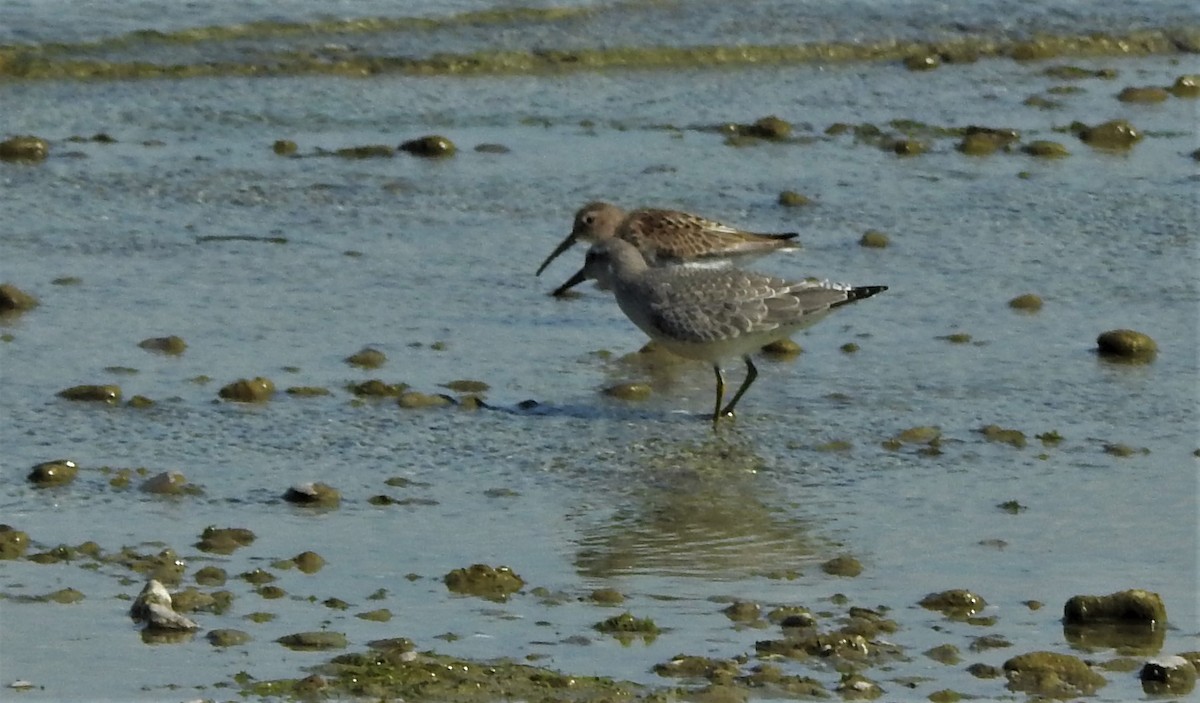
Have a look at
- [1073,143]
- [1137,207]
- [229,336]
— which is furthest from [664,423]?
[1073,143]

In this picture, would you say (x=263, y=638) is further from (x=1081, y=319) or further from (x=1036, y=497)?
(x=1081, y=319)

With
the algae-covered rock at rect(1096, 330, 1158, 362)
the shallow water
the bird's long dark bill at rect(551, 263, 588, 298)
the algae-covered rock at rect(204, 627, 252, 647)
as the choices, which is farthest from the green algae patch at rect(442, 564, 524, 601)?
the algae-covered rock at rect(1096, 330, 1158, 362)

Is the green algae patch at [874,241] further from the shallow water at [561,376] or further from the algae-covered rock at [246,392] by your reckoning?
the algae-covered rock at [246,392]

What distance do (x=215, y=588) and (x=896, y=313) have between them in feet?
11.5

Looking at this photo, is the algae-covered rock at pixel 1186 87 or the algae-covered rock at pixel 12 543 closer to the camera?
the algae-covered rock at pixel 12 543

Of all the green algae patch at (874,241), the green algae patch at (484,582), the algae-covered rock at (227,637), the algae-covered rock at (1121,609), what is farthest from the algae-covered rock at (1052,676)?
the green algae patch at (874,241)

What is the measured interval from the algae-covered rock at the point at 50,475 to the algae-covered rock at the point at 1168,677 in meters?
3.00

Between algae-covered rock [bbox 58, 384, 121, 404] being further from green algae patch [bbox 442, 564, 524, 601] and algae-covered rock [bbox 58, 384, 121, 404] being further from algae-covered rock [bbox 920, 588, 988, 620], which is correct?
algae-covered rock [bbox 920, 588, 988, 620]

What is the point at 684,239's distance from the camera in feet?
28.6

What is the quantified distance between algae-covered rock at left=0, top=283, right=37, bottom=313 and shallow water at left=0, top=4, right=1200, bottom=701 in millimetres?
109

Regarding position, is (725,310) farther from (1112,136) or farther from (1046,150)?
(1112,136)

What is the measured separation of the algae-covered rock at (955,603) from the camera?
18.3 ft

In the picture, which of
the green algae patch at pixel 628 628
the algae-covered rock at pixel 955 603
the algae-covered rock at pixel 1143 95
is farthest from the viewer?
the algae-covered rock at pixel 1143 95

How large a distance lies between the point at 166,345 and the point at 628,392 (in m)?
1.56
